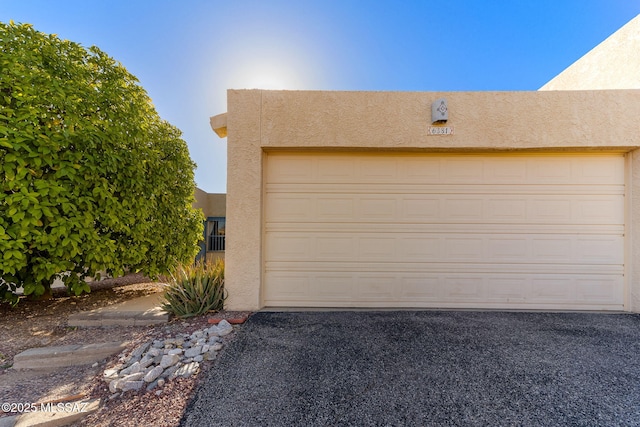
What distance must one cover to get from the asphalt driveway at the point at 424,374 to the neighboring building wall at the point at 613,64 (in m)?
5.31

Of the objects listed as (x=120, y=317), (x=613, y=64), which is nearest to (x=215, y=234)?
(x=120, y=317)

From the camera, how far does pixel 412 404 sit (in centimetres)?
218

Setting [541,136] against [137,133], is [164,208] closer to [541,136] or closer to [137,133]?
[137,133]

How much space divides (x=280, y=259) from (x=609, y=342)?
4.37 m

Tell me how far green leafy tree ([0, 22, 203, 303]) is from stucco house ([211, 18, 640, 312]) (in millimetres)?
1684

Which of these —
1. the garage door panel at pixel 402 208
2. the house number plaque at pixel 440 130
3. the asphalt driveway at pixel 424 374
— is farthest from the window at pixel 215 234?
the house number plaque at pixel 440 130

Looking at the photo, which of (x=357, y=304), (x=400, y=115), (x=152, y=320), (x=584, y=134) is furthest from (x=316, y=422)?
(x=584, y=134)

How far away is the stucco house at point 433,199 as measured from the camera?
4219mm

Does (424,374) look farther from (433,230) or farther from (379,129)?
(379,129)

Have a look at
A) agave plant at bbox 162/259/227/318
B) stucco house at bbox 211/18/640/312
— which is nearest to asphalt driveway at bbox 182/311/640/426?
stucco house at bbox 211/18/640/312

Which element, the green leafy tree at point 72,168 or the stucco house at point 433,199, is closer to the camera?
the green leafy tree at point 72,168

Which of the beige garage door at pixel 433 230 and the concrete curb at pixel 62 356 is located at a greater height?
the beige garage door at pixel 433 230

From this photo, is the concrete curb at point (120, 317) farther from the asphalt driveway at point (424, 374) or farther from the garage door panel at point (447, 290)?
the garage door panel at point (447, 290)

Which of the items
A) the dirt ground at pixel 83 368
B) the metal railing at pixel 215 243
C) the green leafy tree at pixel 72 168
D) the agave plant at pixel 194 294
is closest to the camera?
the dirt ground at pixel 83 368
